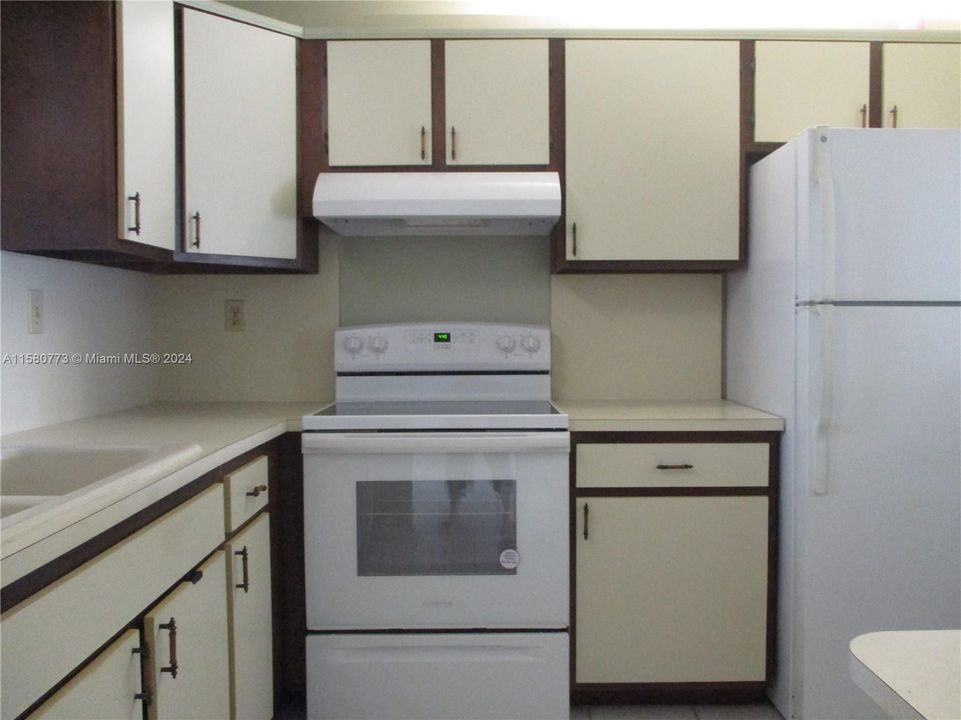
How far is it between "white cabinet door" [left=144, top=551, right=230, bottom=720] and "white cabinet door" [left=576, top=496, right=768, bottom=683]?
39.2 inches

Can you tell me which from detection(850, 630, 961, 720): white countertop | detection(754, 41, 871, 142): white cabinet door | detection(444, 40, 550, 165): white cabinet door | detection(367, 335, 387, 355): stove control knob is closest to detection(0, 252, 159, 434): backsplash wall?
detection(367, 335, 387, 355): stove control knob

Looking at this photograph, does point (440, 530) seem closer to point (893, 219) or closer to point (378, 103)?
point (378, 103)

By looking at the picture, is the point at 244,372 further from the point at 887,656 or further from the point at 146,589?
the point at 887,656

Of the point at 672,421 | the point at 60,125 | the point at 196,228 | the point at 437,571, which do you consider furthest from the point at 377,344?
the point at 60,125

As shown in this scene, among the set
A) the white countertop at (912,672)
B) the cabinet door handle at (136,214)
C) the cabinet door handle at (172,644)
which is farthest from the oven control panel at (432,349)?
the white countertop at (912,672)

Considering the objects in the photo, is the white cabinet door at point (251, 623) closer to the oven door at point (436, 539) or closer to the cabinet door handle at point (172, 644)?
the oven door at point (436, 539)

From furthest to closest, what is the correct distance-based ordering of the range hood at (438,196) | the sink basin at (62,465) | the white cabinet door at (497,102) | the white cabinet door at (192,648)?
the white cabinet door at (497,102) → the range hood at (438,196) → the sink basin at (62,465) → the white cabinet door at (192,648)

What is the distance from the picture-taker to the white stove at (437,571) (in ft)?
6.45

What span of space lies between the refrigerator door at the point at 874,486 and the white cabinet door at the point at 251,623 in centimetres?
147

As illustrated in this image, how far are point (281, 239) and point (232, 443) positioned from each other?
2.87 ft

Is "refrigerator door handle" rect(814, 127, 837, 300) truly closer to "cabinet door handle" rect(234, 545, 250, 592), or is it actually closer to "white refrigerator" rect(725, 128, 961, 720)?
"white refrigerator" rect(725, 128, 961, 720)

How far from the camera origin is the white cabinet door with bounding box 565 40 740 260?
2240 mm

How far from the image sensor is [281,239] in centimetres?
225

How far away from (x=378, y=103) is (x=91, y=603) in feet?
5.71
